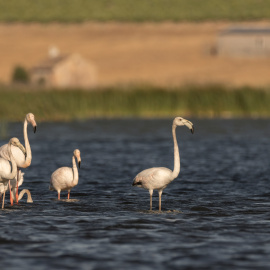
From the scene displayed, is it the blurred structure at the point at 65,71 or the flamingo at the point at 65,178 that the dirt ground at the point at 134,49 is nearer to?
the blurred structure at the point at 65,71

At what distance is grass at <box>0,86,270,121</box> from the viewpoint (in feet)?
131

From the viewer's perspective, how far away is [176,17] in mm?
109375

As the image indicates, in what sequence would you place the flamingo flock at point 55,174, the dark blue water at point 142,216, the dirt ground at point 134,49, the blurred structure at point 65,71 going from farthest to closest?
1. the dirt ground at point 134,49
2. the blurred structure at point 65,71
3. the flamingo flock at point 55,174
4. the dark blue water at point 142,216

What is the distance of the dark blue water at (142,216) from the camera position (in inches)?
437

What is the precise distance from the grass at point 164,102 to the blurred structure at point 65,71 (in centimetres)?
4180

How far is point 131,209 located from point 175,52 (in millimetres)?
86489

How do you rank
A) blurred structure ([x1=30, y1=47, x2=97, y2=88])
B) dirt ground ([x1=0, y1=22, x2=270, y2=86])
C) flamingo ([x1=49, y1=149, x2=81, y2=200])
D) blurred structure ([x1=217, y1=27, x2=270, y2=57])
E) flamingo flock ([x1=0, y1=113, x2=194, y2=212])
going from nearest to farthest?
flamingo flock ([x1=0, y1=113, x2=194, y2=212]), flamingo ([x1=49, y1=149, x2=81, y2=200]), blurred structure ([x1=30, y1=47, x2=97, y2=88]), dirt ground ([x1=0, y1=22, x2=270, y2=86]), blurred structure ([x1=217, y1=27, x2=270, y2=57])

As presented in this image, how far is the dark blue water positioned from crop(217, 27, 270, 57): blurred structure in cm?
7056

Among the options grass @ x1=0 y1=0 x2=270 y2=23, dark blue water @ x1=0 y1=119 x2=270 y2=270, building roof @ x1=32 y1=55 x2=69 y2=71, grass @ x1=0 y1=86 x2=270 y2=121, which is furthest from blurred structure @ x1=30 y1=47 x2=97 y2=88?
dark blue water @ x1=0 y1=119 x2=270 y2=270

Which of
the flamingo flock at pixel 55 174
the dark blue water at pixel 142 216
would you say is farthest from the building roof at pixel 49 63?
the flamingo flock at pixel 55 174

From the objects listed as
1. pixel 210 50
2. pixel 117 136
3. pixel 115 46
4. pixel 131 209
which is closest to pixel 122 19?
pixel 115 46

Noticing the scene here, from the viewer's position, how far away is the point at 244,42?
99688mm

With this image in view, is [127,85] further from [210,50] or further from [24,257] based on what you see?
[210,50]

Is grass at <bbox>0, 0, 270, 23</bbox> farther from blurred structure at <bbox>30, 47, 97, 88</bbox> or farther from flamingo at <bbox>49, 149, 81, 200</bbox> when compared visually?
flamingo at <bbox>49, 149, 81, 200</bbox>
